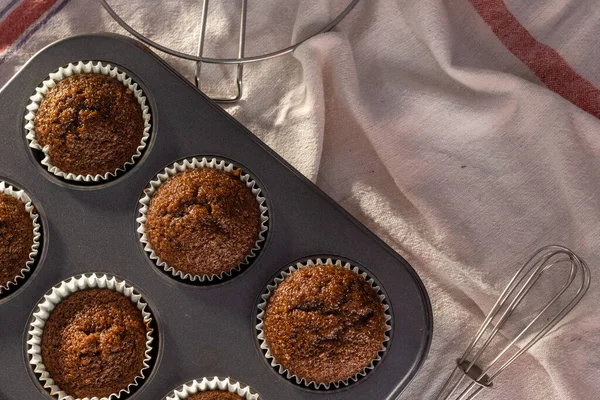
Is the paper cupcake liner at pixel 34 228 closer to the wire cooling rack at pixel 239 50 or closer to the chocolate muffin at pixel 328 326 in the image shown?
the wire cooling rack at pixel 239 50

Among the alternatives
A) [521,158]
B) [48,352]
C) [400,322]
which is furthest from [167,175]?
[521,158]

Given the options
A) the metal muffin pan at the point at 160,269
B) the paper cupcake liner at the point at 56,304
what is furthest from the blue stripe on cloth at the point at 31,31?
the paper cupcake liner at the point at 56,304

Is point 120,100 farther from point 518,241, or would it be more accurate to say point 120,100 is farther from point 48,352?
point 518,241

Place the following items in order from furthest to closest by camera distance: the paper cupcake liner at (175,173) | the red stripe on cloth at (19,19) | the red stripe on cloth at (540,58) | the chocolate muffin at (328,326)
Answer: the red stripe on cloth at (19,19), the red stripe on cloth at (540,58), the paper cupcake liner at (175,173), the chocolate muffin at (328,326)

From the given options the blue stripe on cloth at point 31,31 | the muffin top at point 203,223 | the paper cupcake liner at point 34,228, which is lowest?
the muffin top at point 203,223

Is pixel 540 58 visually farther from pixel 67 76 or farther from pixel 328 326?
pixel 67 76

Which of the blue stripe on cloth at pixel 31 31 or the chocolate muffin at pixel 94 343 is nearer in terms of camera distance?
the chocolate muffin at pixel 94 343

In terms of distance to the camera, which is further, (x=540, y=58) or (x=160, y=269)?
(x=540, y=58)

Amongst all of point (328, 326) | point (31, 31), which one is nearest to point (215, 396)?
point (328, 326)
